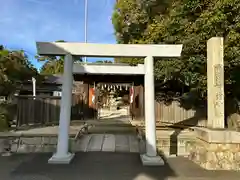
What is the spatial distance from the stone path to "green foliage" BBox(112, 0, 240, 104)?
299 centimetres

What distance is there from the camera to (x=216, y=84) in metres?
8.24

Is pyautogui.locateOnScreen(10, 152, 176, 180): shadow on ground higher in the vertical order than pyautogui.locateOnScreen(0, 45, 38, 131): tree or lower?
lower

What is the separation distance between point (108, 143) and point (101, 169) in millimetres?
2555

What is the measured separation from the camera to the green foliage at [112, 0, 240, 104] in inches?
362

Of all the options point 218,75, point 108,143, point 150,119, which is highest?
point 218,75

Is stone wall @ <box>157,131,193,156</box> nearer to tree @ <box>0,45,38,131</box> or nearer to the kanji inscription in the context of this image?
the kanji inscription

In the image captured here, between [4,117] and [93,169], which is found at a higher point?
[4,117]

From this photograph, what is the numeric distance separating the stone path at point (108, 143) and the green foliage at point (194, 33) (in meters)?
2.99

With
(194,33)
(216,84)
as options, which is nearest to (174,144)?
(216,84)

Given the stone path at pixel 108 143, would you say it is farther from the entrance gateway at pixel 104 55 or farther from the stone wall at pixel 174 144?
the entrance gateway at pixel 104 55

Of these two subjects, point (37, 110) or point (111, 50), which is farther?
point (37, 110)

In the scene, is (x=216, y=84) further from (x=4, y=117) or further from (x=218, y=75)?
(x=4, y=117)

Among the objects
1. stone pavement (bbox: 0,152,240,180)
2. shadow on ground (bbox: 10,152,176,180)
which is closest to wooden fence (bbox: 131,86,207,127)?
stone pavement (bbox: 0,152,240,180)

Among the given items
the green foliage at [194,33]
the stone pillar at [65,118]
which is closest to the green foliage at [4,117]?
the stone pillar at [65,118]
